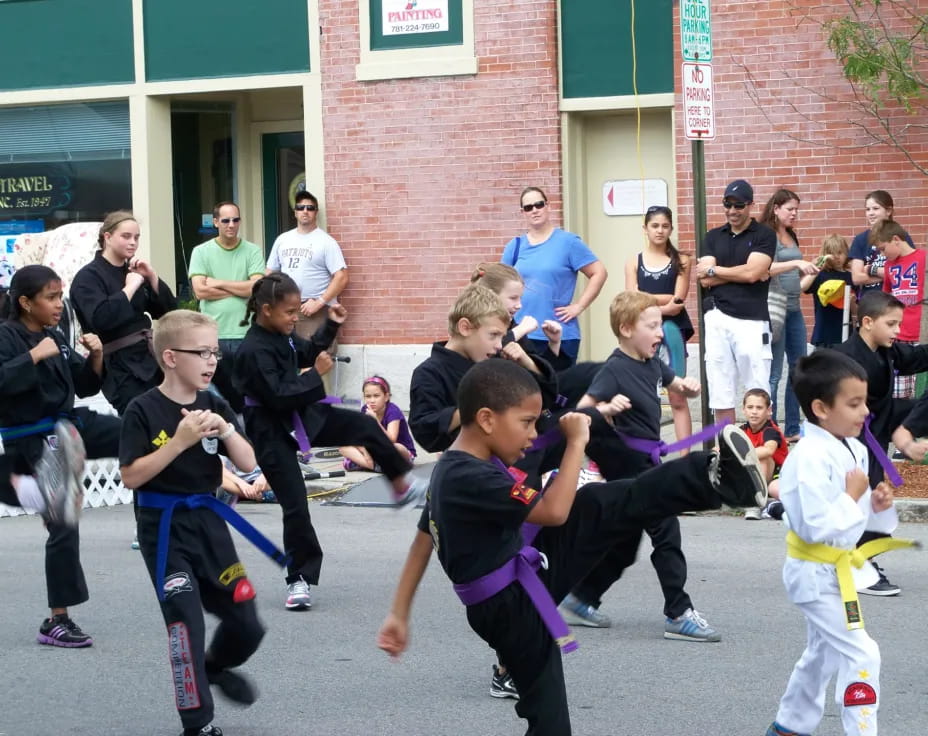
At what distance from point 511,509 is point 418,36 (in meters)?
11.3

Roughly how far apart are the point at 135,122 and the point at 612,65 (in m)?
5.43

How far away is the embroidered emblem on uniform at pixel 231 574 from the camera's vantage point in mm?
5742

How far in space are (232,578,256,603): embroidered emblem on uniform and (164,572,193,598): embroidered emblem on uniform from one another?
0.20 m

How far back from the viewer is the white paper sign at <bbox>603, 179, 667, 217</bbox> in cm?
1495

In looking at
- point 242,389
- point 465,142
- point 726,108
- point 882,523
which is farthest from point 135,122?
point 882,523

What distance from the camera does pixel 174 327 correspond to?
19.1 feet

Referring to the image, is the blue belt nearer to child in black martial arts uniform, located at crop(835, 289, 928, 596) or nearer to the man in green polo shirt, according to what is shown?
child in black martial arts uniform, located at crop(835, 289, 928, 596)

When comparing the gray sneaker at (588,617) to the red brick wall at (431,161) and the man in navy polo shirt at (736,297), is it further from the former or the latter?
the red brick wall at (431,161)

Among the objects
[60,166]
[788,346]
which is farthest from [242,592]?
[60,166]

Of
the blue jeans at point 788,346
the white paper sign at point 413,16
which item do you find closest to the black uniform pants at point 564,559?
the blue jeans at point 788,346

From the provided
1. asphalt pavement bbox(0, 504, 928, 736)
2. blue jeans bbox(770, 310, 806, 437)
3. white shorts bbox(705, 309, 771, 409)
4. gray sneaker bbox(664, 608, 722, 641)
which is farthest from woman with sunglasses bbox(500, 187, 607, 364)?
gray sneaker bbox(664, 608, 722, 641)

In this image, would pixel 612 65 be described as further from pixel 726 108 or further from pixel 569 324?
pixel 569 324

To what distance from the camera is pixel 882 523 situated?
5.83 meters

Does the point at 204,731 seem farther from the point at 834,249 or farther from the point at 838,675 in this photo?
the point at 834,249
